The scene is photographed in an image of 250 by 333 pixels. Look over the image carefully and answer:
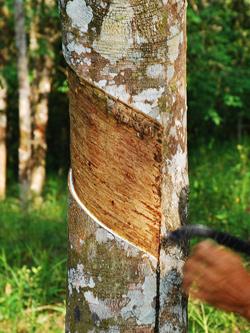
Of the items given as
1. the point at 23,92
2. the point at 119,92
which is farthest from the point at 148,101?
the point at 23,92

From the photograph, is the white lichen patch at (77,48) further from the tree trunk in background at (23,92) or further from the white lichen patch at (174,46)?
the tree trunk in background at (23,92)

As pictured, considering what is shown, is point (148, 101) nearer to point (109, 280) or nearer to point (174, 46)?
point (174, 46)

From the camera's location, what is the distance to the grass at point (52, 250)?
12.2 ft

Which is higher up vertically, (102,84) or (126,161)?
(102,84)

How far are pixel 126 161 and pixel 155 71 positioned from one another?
26cm

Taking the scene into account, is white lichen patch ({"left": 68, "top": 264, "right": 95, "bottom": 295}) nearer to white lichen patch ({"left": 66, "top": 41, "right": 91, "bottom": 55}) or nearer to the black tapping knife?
the black tapping knife

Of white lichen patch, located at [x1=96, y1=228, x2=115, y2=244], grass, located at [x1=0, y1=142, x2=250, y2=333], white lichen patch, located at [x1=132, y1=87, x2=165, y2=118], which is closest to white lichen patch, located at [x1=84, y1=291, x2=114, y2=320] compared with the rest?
white lichen patch, located at [x1=96, y1=228, x2=115, y2=244]

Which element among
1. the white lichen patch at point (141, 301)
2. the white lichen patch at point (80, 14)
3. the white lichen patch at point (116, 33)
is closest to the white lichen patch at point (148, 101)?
the white lichen patch at point (116, 33)

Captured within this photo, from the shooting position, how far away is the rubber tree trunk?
5.53 feet

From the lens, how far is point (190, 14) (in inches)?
309

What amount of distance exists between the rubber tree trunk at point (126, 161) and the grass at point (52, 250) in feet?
4.43

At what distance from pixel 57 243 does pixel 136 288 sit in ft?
12.3

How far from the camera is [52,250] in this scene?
5.32 meters

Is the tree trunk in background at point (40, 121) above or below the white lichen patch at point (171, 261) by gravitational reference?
below
